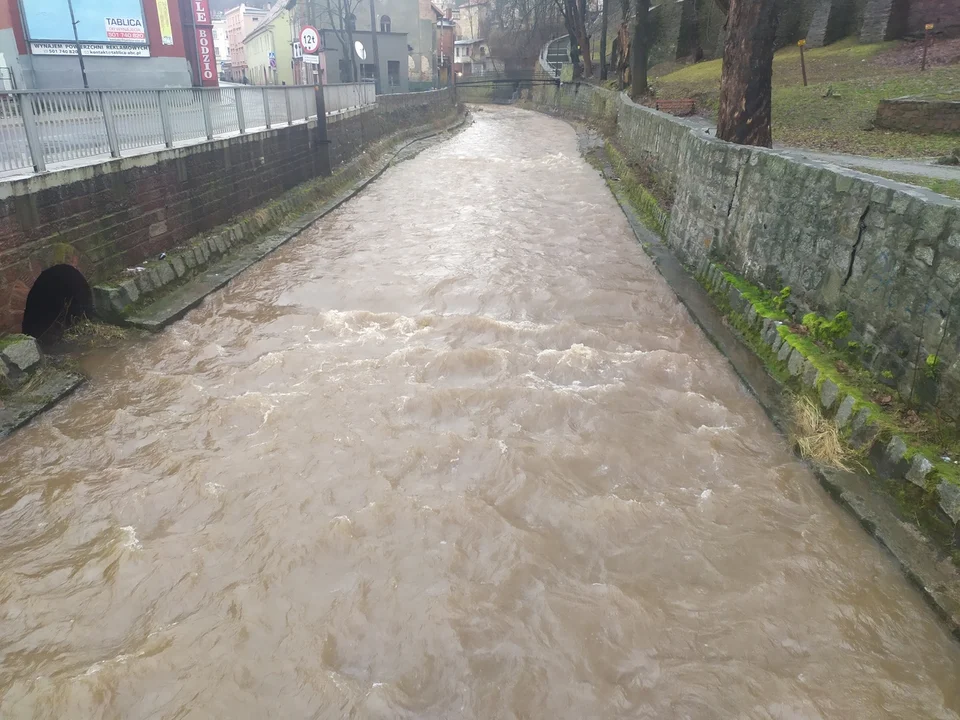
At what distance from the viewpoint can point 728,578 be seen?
4910mm

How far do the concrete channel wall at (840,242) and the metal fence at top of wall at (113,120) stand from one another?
8.68 meters

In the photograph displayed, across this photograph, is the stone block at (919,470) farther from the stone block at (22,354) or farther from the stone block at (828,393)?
the stone block at (22,354)

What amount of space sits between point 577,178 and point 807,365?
14723 mm

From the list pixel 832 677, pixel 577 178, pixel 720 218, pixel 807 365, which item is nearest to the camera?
pixel 832 677

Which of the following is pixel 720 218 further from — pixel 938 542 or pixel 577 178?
pixel 577 178

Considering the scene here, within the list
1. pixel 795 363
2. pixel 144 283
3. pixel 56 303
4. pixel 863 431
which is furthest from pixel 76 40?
pixel 863 431

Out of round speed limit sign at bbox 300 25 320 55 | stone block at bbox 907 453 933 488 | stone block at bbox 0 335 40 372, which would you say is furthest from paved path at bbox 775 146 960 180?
round speed limit sign at bbox 300 25 320 55

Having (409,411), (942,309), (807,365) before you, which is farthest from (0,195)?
(942,309)

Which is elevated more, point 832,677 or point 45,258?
point 45,258

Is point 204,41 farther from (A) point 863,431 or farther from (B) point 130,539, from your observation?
(A) point 863,431

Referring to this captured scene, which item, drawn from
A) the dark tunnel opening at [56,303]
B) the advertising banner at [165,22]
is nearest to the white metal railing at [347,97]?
the advertising banner at [165,22]

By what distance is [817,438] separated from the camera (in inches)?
240

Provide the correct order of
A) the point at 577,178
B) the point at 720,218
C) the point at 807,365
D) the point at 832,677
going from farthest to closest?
the point at 577,178 < the point at 720,218 < the point at 807,365 < the point at 832,677

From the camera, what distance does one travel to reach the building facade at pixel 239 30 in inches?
2833
